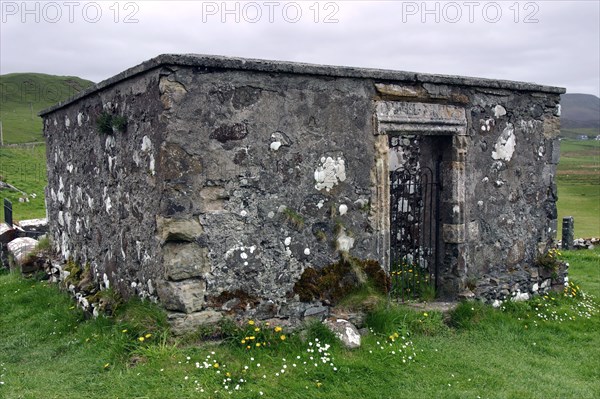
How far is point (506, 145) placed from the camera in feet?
24.2

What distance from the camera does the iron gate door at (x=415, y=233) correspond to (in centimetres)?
723

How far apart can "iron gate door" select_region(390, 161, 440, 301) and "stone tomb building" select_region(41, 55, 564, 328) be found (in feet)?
0.13

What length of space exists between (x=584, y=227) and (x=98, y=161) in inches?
724

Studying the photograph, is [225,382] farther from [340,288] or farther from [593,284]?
[593,284]

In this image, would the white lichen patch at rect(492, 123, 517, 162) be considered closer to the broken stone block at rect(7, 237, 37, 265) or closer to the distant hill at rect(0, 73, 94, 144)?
the broken stone block at rect(7, 237, 37, 265)

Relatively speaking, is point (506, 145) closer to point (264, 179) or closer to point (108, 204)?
point (264, 179)

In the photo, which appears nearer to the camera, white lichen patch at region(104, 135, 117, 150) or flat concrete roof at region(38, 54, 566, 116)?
flat concrete roof at region(38, 54, 566, 116)

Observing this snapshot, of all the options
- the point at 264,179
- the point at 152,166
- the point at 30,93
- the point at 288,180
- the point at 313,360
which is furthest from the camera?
Result: the point at 30,93

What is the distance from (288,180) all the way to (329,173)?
0.49 metres

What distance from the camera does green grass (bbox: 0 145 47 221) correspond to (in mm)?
18131

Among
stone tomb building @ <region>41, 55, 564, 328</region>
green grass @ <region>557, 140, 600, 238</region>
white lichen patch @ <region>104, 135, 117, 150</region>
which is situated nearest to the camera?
stone tomb building @ <region>41, 55, 564, 328</region>

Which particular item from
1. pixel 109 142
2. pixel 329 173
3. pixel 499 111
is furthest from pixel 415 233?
pixel 109 142

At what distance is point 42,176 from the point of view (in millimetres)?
24562

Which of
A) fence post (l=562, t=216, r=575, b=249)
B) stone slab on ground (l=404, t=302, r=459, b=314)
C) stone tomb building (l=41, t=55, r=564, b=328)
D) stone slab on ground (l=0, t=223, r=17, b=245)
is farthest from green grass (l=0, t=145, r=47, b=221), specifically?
fence post (l=562, t=216, r=575, b=249)
